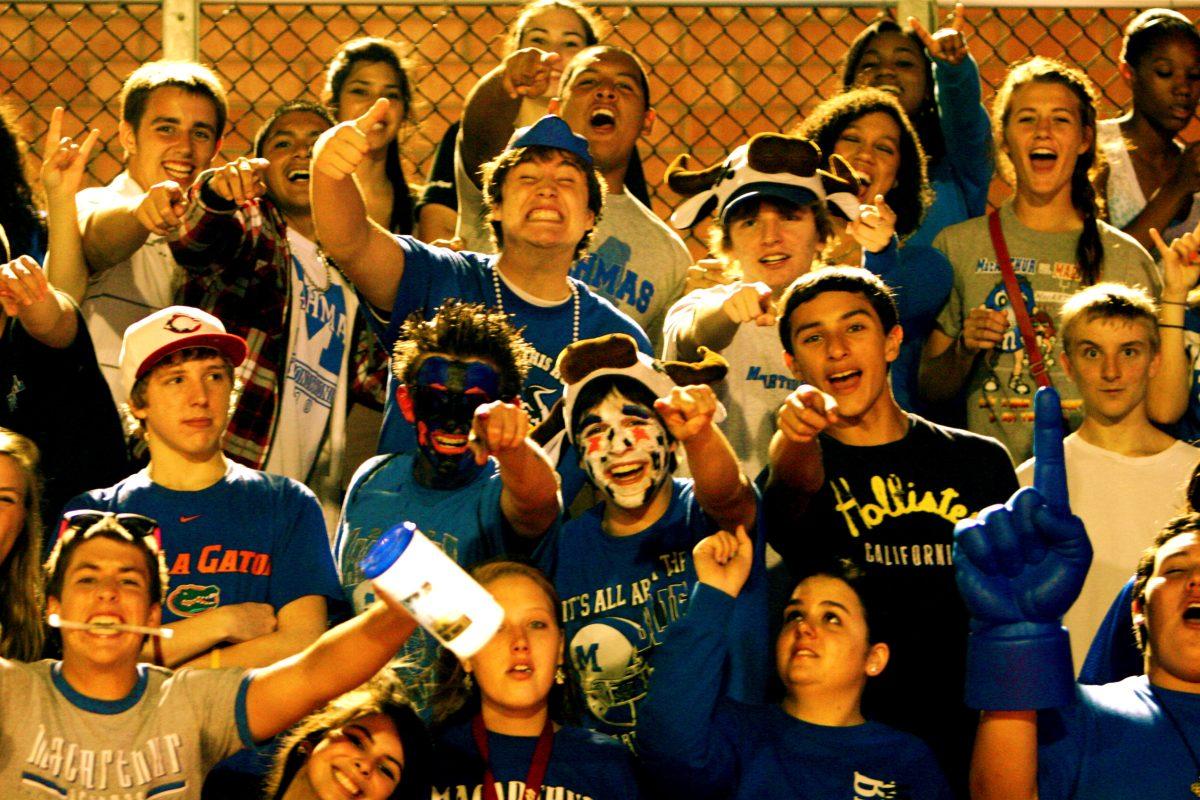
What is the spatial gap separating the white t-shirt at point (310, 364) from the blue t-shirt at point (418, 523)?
1.61 feet

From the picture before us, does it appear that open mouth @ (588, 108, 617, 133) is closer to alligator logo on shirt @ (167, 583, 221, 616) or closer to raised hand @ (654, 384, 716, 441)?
raised hand @ (654, 384, 716, 441)

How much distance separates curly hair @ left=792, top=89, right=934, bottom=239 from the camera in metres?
4.71

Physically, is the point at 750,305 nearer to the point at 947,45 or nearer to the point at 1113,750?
the point at 1113,750

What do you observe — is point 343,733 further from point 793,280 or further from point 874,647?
point 793,280

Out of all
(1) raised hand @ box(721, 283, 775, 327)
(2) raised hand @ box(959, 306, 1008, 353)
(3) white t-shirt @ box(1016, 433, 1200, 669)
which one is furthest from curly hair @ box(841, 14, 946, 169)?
(1) raised hand @ box(721, 283, 775, 327)

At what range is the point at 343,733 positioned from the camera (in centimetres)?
324

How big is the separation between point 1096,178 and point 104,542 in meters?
2.88

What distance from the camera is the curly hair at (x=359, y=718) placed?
323cm

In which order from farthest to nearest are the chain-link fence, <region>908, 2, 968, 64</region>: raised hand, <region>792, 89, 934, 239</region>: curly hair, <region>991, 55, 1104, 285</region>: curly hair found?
the chain-link fence → <region>908, 2, 968, 64</region>: raised hand → <region>792, 89, 934, 239</region>: curly hair → <region>991, 55, 1104, 285</region>: curly hair

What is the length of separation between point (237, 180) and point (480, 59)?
3.20 meters

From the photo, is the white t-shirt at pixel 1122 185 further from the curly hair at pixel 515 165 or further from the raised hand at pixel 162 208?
the raised hand at pixel 162 208

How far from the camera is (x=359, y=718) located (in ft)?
10.7

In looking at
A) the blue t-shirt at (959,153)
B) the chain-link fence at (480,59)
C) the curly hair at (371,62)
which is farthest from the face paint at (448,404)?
the chain-link fence at (480,59)

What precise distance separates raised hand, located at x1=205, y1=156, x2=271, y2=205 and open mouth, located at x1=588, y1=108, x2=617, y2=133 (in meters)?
1.11
